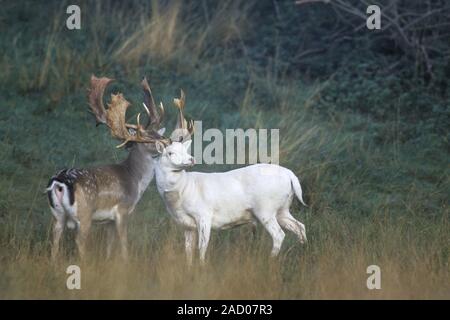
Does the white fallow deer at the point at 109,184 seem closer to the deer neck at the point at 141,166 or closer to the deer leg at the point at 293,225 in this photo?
the deer neck at the point at 141,166

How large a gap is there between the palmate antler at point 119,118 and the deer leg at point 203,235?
2.47 feet

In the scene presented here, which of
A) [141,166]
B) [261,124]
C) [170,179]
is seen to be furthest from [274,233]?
[261,124]

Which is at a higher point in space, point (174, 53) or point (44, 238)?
point (174, 53)

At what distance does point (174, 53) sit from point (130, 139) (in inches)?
182

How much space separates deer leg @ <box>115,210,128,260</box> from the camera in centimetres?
879

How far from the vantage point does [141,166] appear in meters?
9.30

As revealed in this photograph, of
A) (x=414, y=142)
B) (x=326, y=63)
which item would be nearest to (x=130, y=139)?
(x=414, y=142)

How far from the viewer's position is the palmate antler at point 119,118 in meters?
9.01

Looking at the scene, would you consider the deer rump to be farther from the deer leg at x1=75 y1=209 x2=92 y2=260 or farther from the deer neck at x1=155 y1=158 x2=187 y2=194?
the deer neck at x1=155 y1=158 x2=187 y2=194

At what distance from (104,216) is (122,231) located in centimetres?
20

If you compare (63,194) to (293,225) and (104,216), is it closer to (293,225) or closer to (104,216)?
(104,216)

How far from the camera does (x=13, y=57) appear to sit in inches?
515

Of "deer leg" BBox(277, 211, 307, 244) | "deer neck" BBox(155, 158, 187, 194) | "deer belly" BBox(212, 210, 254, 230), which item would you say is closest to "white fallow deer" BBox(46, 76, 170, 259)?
"deer neck" BBox(155, 158, 187, 194)
